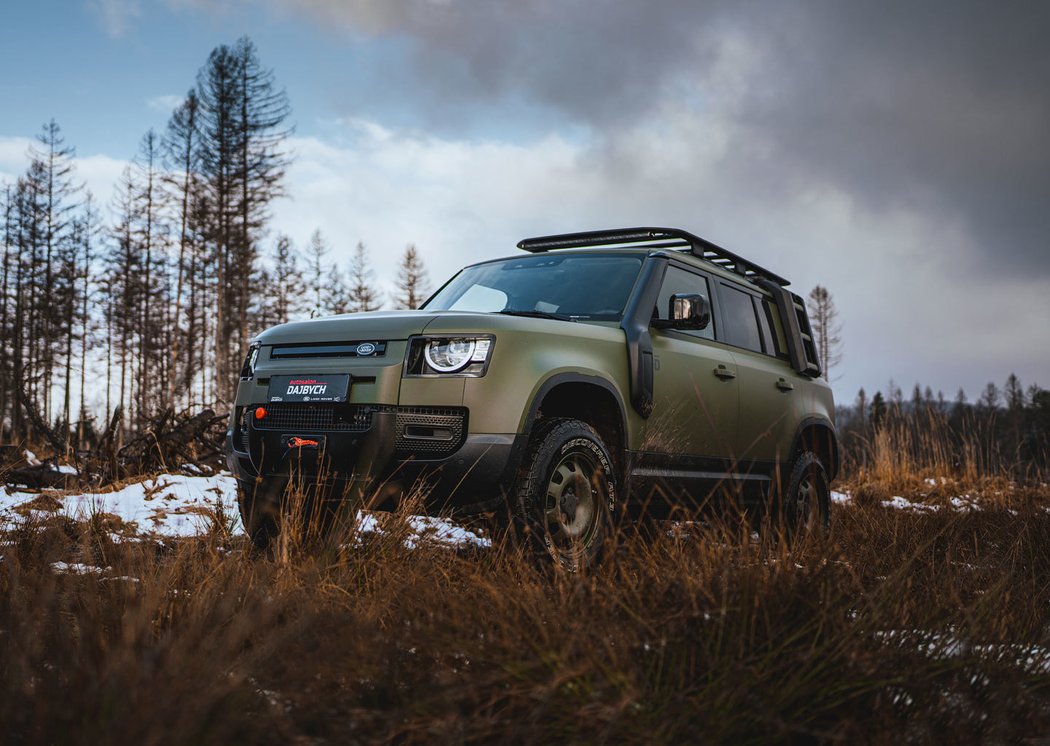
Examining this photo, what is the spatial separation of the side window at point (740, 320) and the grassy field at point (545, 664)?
3.34m

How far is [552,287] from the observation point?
210 inches

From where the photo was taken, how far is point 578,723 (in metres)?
1.79

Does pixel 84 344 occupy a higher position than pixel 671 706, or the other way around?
pixel 84 344

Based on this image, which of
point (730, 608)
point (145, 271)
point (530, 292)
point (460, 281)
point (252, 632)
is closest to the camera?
point (730, 608)

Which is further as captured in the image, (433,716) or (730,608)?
(730,608)

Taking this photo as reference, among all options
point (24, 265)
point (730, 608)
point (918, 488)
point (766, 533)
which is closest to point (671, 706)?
point (730, 608)

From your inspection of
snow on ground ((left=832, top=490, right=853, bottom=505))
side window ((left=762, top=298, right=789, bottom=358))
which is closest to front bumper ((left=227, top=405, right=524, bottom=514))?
side window ((left=762, top=298, right=789, bottom=358))

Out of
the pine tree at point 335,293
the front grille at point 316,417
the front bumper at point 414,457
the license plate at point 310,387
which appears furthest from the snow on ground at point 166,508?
the pine tree at point 335,293

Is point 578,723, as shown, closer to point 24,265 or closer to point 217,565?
point 217,565

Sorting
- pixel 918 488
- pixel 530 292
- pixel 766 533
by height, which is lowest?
pixel 918 488

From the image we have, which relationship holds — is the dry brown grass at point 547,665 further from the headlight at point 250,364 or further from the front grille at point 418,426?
the headlight at point 250,364

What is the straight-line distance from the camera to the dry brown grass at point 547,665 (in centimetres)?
174

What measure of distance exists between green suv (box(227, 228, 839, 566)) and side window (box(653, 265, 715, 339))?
2 cm

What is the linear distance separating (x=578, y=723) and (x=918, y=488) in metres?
10.6
